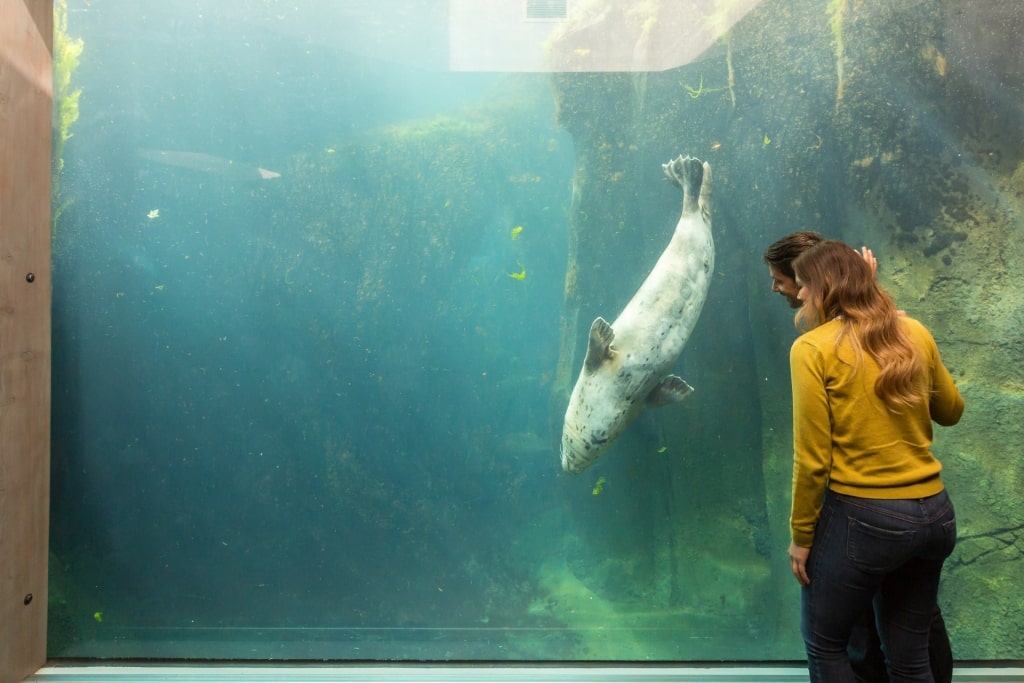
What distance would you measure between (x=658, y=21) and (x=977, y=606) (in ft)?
12.5

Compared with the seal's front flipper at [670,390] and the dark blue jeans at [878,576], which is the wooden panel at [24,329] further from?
the dark blue jeans at [878,576]

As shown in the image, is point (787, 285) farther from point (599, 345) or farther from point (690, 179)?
point (690, 179)

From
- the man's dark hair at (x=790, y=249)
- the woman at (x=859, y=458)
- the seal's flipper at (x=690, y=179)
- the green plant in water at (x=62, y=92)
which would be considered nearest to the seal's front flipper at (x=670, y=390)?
the seal's flipper at (x=690, y=179)

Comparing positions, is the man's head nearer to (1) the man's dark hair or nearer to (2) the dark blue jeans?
(1) the man's dark hair

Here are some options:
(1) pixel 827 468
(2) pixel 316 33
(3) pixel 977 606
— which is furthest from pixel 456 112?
(3) pixel 977 606

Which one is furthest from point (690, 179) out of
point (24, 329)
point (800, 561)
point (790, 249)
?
point (24, 329)

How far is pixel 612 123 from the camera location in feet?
12.8

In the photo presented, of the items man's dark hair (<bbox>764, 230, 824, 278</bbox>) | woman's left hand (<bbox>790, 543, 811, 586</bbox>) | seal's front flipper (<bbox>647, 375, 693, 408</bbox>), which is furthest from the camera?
seal's front flipper (<bbox>647, 375, 693, 408</bbox>)

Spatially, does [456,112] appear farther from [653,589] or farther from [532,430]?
[653,589]

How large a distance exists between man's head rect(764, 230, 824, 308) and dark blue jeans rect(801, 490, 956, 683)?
2.36 ft

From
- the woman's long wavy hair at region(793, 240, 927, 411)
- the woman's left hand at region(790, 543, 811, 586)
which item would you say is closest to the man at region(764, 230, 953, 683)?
the woman's long wavy hair at region(793, 240, 927, 411)

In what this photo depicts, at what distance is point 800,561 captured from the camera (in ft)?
6.64

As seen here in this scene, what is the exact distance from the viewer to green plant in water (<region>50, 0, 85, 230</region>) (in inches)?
139

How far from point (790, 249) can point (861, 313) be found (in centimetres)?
37
